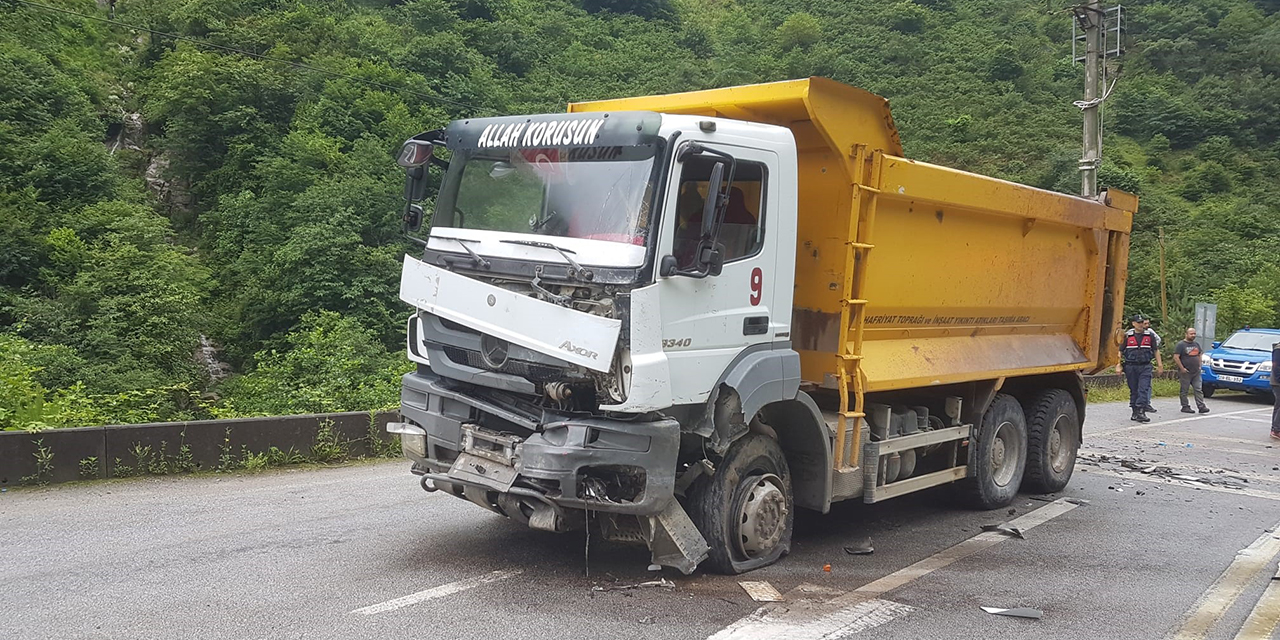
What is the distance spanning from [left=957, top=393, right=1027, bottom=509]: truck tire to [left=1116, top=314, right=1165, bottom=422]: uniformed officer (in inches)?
338

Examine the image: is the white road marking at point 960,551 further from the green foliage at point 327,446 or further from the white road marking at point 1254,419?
the white road marking at point 1254,419

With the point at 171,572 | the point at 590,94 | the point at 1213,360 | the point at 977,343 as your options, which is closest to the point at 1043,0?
the point at 590,94

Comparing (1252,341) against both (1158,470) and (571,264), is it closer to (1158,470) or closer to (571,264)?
(1158,470)

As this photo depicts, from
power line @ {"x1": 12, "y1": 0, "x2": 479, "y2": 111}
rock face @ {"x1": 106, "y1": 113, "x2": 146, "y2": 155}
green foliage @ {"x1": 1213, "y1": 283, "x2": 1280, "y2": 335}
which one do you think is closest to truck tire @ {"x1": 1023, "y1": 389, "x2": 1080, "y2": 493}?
green foliage @ {"x1": 1213, "y1": 283, "x2": 1280, "y2": 335}

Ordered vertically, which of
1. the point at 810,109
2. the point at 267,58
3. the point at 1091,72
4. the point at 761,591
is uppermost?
the point at 267,58

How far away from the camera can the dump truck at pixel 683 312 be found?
471 centimetres

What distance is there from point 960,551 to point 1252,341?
1934 centimetres

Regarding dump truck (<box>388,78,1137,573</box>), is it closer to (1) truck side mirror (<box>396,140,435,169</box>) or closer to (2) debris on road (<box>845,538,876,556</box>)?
(1) truck side mirror (<box>396,140,435,169</box>)

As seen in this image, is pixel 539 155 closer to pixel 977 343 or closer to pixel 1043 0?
pixel 977 343

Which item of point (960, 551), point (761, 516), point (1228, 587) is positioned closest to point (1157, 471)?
point (1228, 587)

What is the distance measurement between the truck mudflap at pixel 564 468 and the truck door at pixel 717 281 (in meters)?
0.38

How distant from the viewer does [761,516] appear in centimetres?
545

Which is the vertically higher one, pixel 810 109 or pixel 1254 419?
pixel 810 109

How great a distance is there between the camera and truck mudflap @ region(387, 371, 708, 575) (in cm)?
467
